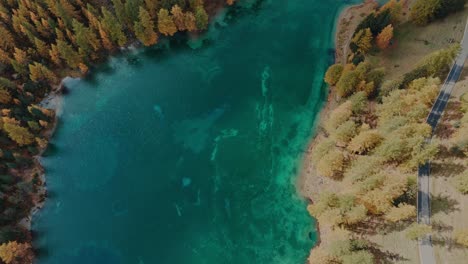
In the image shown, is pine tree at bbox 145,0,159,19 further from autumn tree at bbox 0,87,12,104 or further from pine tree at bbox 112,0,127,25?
autumn tree at bbox 0,87,12,104

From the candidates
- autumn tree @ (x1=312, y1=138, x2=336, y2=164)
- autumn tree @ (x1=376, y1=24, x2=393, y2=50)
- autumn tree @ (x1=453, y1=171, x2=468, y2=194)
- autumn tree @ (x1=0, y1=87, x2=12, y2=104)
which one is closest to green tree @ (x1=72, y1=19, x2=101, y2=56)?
autumn tree @ (x1=0, y1=87, x2=12, y2=104)

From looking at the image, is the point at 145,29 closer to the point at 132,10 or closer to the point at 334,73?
the point at 132,10

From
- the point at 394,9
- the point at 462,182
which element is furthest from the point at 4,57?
the point at 462,182

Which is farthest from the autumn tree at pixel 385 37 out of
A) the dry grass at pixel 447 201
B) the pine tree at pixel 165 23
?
the pine tree at pixel 165 23

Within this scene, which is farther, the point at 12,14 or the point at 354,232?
the point at 12,14

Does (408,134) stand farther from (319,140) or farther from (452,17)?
(452,17)

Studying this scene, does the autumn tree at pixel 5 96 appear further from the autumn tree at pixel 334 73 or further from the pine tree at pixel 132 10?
the autumn tree at pixel 334 73

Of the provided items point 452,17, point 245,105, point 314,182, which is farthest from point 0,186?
point 452,17
